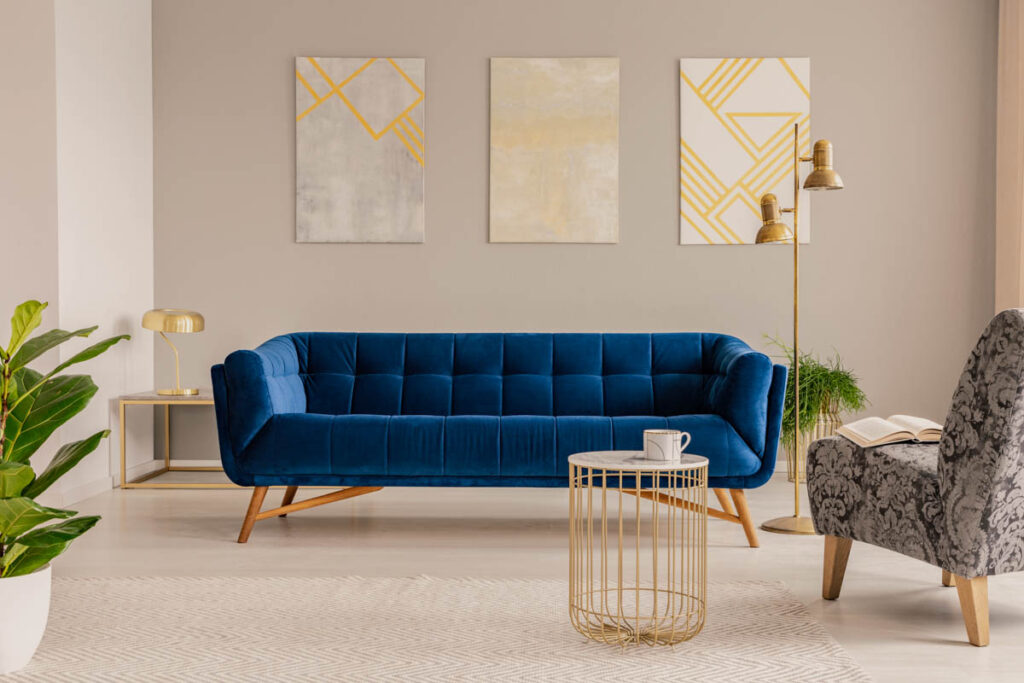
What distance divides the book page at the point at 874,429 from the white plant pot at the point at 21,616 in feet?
7.28

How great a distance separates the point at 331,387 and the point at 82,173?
159cm

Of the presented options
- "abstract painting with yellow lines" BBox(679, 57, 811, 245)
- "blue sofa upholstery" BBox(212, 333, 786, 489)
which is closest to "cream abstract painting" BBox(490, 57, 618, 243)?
"abstract painting with yellow lines" BBox(679, 57, 811, 245)

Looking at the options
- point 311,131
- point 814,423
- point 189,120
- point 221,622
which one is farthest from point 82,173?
point 814,423

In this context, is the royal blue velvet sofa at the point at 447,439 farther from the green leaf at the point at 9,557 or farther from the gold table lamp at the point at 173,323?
the green leaf at the point at 9,557

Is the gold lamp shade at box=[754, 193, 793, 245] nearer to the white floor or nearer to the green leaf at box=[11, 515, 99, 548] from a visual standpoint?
the white floor

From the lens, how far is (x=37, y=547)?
2.04 m

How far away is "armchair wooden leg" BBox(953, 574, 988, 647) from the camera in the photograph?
217cm

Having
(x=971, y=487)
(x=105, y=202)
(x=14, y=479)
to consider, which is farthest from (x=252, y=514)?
(x=971, y=487)

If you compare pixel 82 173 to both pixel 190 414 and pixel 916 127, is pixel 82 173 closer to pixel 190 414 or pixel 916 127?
pixel 190 414

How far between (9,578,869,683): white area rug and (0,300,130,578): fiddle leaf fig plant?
30 centimetres

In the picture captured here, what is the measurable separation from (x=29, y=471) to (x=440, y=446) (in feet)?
5.42

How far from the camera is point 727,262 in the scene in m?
4.87

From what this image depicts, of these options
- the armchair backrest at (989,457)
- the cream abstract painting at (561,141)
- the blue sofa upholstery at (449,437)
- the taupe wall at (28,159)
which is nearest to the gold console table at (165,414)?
the taupe wall at (28,159)

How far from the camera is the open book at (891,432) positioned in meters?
2.55
